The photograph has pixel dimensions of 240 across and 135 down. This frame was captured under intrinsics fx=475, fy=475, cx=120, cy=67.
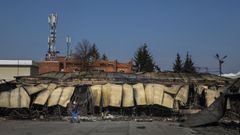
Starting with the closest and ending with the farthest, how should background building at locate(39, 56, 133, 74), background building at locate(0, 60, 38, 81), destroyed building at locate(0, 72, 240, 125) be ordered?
1. destroyed building at locate(0, 72, 240, 125)
2. background building at locate(0, 60, 38, 81)
3. background building at locate(39, 56, 133, 74)

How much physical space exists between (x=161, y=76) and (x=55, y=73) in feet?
39.2

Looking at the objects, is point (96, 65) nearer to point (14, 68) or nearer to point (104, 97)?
point (14, 68)

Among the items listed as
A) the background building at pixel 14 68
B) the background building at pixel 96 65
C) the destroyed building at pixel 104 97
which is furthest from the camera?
the background building at pixel 96 65

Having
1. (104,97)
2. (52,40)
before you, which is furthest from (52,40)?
(104,97)

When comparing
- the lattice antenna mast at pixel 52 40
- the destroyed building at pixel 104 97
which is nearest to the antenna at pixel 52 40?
the lattice antenna mast at pixel 52 40

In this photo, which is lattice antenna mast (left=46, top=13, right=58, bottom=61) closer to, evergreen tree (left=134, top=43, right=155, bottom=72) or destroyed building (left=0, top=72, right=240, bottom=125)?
evergreen tree (left=134, top=43, right=155, bottom=72)

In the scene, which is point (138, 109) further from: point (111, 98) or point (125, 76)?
point (125, 76)

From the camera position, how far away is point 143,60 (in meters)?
99.3

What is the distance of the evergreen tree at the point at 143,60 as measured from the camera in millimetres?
98312

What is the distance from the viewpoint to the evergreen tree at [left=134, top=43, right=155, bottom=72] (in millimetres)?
98312

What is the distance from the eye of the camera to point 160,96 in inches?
1772

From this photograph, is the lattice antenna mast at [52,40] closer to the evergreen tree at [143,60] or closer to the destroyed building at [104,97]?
the evergreen tree at [143,60]

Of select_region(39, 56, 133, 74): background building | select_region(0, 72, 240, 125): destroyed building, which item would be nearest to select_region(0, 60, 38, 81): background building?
select_region(39, 56, 133, 74): background building

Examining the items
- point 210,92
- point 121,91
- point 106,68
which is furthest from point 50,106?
point 106,68
